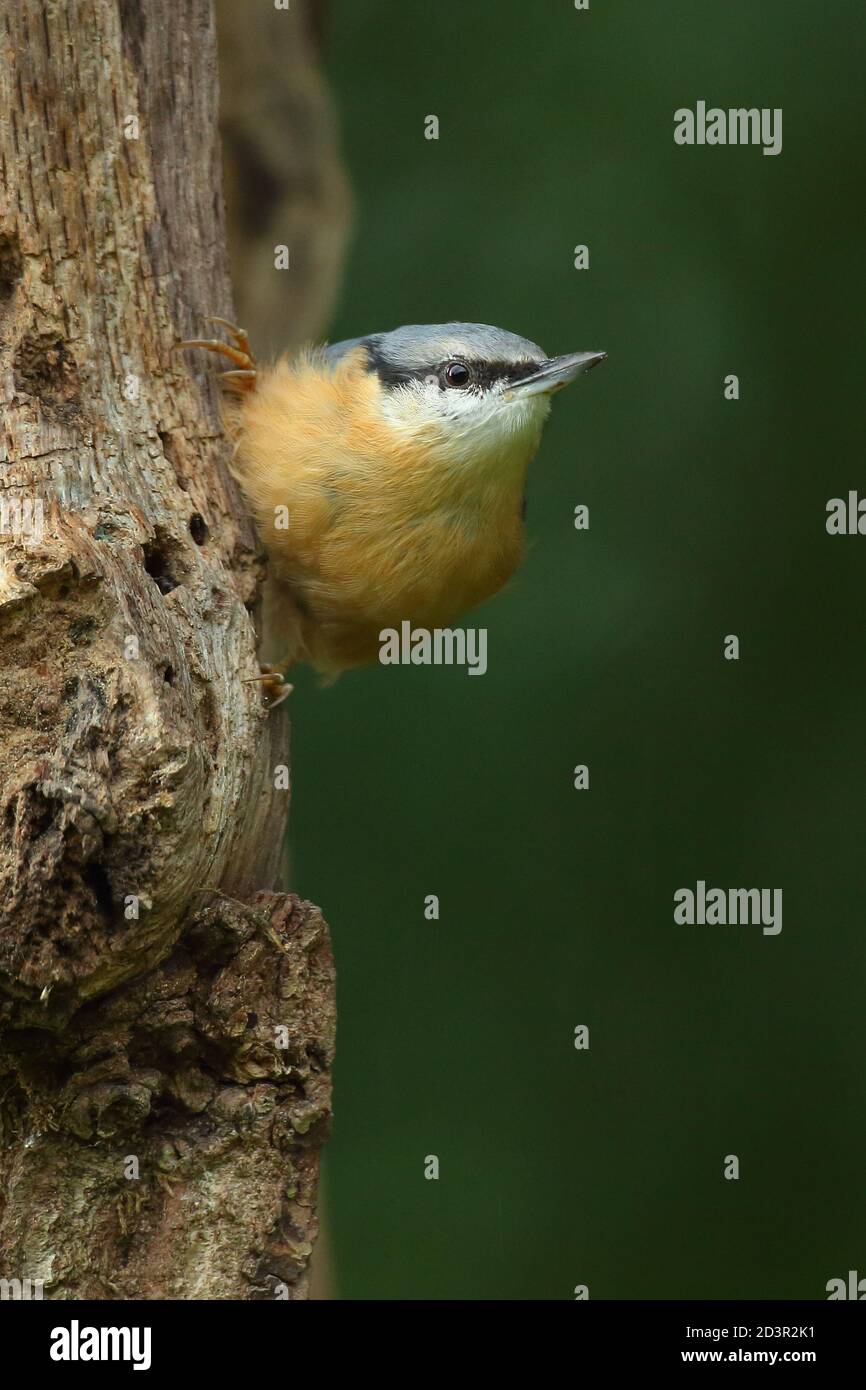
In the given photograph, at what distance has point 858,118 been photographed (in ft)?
13.0

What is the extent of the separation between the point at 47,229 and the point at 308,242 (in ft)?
5.88

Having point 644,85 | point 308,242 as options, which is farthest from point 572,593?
point 644,85

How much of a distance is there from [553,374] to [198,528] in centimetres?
76

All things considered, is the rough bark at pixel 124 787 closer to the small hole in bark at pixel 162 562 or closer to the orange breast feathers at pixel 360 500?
the small hole in bark at pixel 162 562

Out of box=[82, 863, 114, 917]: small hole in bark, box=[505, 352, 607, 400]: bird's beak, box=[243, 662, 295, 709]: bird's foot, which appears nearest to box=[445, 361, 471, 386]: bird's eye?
box=[505, 352, 607, 400]: bird's beak

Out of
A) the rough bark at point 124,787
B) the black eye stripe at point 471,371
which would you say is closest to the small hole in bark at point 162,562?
the rough bark at point 124,787

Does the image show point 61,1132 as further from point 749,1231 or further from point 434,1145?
point 749,1231

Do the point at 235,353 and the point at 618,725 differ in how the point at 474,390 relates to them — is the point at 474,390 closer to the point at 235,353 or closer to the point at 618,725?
the point at 235,353

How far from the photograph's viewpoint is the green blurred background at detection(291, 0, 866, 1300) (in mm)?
4070

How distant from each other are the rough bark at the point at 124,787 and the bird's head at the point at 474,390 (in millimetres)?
481

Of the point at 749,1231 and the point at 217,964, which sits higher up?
the point at 217,964

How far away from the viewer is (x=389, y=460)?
110 inches

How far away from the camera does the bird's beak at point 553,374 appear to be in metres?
2.60

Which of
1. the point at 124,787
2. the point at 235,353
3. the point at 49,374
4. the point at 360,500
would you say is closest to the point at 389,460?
the point at 360,500
